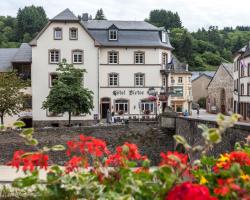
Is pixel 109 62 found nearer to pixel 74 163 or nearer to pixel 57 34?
pixel 57 34

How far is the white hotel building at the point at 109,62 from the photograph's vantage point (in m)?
44.2

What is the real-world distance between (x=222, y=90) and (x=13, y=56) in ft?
100

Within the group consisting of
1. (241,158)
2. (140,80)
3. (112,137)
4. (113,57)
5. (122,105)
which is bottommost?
(112,137)

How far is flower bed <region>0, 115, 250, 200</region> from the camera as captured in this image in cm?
376

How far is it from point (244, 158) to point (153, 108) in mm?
43009

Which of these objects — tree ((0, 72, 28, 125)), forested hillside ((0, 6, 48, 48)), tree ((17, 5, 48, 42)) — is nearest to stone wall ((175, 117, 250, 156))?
tree ((0, 72, 28, 125))

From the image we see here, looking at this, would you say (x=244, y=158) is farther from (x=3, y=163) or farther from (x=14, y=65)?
(x=14, y=65)

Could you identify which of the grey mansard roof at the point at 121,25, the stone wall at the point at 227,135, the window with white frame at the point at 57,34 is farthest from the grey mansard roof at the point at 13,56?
the stone wall at the point at 227,135

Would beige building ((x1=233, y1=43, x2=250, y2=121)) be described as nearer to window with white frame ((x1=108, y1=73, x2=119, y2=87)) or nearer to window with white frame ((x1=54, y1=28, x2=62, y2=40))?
window with white frame ((x1=108, y1=73, x2=119, y2=87))

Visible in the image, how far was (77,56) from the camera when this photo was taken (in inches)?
1759

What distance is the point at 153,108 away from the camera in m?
47.7

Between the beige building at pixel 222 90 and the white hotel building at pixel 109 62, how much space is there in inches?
710

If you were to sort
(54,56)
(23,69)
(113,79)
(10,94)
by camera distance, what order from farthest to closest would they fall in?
(113,79) → (23,69) → (54,56) → (10,94)

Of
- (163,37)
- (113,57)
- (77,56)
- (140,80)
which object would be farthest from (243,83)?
(77,56)
